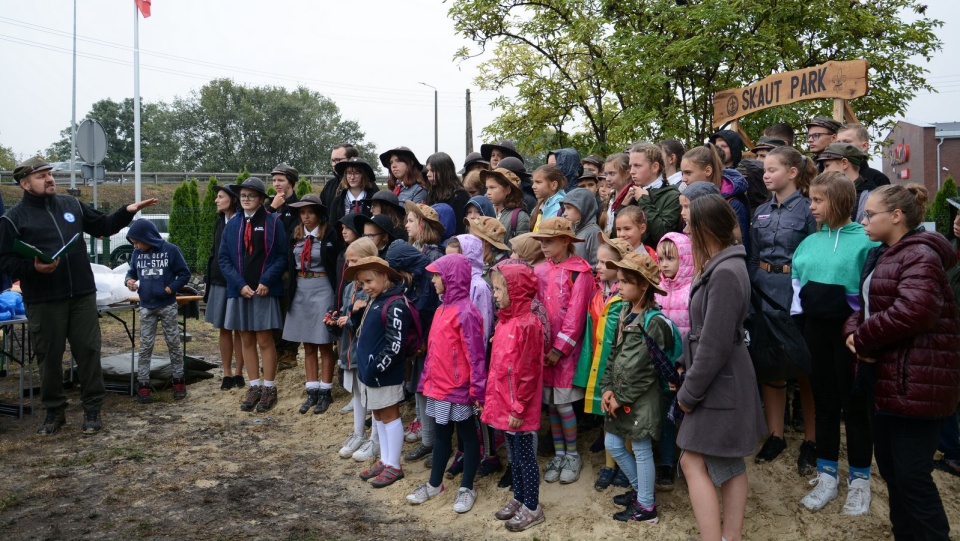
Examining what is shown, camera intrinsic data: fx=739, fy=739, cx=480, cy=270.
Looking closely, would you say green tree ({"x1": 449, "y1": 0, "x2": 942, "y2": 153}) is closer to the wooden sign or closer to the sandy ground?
the wooden sign

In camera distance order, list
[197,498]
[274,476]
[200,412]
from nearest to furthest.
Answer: [197,498], [274,476], [200,412]

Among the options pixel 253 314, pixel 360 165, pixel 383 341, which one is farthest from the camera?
pixel 253 314

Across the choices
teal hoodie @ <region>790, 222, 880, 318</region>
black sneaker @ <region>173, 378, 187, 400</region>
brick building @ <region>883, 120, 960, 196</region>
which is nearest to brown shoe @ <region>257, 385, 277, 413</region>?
black sneaker @ <region>173, 378, 187, 400</region>

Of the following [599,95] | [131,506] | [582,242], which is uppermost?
[599,95]

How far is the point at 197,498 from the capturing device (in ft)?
18.4

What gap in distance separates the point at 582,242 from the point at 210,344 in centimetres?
830

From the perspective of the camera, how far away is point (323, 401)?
7.62 meters

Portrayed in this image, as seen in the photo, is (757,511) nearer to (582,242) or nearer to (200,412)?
(582,242)

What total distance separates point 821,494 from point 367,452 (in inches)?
141

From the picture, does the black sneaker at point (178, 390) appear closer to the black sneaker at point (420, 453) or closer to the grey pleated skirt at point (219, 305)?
the grey pleated skirt at point (219, 305)

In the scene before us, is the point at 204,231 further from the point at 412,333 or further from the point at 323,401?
the point at 412,333

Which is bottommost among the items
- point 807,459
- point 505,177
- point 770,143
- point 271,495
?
point 271,495

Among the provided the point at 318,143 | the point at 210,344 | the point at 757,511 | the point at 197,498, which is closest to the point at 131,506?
the point at 197,498

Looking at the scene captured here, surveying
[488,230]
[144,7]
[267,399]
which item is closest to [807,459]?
[488,230]
